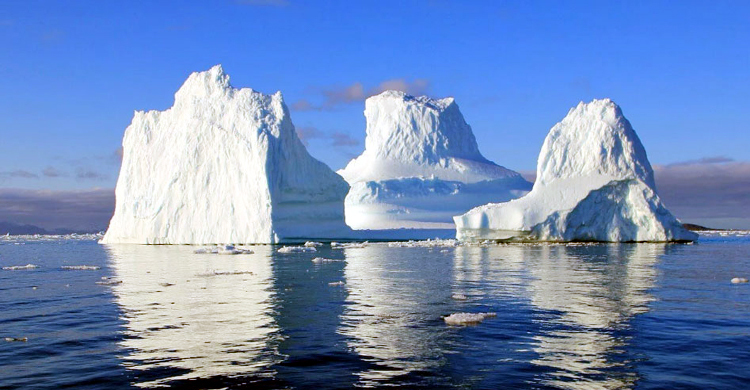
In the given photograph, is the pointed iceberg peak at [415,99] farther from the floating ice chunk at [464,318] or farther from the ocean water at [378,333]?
the floating ice chunk at [464,318]

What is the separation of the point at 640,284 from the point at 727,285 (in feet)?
6.01

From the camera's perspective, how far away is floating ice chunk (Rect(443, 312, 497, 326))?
982cm

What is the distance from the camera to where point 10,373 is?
711cm

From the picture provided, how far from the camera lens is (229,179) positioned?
41.2 metres

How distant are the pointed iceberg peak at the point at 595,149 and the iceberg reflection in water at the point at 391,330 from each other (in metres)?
20.1

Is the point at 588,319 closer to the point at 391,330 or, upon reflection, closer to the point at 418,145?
the point at 391,330

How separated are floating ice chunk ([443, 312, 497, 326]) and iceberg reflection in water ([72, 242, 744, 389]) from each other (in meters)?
0.14

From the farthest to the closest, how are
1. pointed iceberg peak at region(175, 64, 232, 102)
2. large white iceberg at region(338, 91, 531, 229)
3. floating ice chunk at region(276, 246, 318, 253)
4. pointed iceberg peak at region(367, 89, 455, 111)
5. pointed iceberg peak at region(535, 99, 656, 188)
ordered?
pointed iceberg peak at region(367, 89, 455, 111)
large white iceberg at region(338, 91, 531, 229)
pointed iceberg peak at region(175, 64, 232, 102)
pointed iceberg peak at region(535, 99, 656, 188)
floating ice chunk at region(276, 246, 318, 253)

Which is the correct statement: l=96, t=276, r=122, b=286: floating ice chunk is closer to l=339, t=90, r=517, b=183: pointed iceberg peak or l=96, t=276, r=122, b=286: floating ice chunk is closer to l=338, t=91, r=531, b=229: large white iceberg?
l=338, t=91, r=531, b=229: large white iceberg

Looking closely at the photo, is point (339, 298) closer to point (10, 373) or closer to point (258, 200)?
point (10, 373)

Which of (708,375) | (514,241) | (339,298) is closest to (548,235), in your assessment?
(514,241)

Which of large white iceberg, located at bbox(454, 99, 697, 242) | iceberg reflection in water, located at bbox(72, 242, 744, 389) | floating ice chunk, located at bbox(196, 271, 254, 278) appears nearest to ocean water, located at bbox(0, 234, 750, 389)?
iceberg reflection in water, located at bbox(72, 242, 744, 389)

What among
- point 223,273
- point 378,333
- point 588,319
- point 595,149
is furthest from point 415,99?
point 378,333

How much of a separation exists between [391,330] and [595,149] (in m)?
30.2
